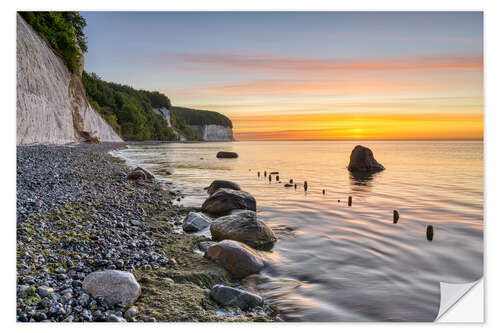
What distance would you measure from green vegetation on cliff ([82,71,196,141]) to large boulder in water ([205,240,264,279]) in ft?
210

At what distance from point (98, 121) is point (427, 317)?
5535cm

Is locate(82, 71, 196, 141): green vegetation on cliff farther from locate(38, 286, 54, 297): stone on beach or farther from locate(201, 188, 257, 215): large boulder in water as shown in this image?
locate(38, 286, 54, 297): stone on beach

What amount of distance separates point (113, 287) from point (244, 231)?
3598 mm

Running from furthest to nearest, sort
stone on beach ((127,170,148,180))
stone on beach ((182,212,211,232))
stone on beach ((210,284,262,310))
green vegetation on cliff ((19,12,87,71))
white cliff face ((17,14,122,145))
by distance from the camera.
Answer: green vegetation on cliff ((19,12,87,71)) < stone on beach ((127,170,148,180)) < white cliff face ((17,14,122,145)) < stone on beach ((182,212,211,232)) < stone on beach ((210,284,262,310))

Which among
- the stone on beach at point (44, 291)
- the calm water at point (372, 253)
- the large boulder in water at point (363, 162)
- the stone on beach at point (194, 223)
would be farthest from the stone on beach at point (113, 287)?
the large boulder in water at point (363, 162)

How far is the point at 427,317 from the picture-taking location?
4.47m

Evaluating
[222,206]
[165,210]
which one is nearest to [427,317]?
[222,206]

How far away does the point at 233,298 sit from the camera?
432 centimetres

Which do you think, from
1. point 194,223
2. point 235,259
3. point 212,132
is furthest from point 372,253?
point 212,132

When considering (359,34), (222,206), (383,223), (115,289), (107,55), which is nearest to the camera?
(115,289)

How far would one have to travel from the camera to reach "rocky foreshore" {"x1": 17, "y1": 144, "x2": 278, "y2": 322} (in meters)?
3.62

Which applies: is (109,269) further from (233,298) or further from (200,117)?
(200,117)

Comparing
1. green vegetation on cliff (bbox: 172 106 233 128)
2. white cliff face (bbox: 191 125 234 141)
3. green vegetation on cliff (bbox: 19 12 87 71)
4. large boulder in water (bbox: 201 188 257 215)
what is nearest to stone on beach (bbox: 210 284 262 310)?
large boulder in water (bbox: 201 188 257 215)
